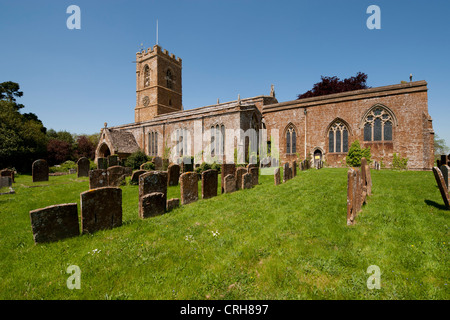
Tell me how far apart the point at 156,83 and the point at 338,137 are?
1063 inches

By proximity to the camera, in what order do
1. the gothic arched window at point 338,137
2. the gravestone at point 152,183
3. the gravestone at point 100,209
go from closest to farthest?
the gravestone at point 100,209 → the gravestone at point 152,183 → the gothic arched window at point 338,137

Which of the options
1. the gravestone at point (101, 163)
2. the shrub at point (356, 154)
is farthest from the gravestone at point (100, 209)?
the shrub at point (356, 154)

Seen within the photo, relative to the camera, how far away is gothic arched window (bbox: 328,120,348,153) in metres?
18.0

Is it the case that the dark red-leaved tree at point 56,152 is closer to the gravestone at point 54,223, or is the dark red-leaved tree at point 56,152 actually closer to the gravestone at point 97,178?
the gravestone at point 97,178

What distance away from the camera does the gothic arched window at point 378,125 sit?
16.4 meters

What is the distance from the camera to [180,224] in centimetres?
459

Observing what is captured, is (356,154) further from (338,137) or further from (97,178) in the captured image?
(97,178)

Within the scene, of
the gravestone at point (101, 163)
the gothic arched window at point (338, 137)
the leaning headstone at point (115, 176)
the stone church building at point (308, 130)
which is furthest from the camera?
the gothic arched window at point (338, 137)

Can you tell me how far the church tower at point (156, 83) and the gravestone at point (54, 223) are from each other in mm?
28552

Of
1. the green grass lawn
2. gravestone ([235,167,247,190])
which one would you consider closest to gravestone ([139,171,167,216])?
the green grass lawn

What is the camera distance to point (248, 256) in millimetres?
3088

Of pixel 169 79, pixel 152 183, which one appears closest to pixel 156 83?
pixel 169 79
